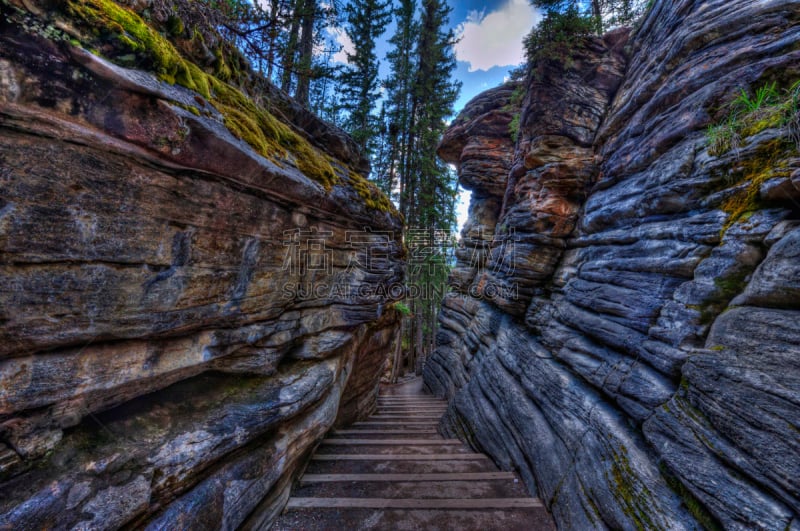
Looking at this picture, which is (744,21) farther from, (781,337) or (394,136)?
(394,136)

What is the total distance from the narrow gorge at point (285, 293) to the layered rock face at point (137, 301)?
0.7 inches

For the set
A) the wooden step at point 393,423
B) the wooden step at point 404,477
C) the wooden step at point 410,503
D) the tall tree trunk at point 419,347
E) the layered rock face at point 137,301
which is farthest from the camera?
the tall tree trunk at point 419,347

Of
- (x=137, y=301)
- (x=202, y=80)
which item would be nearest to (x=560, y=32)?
(x=202, y=80)

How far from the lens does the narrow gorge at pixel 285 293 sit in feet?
6.54

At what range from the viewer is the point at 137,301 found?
2.51m

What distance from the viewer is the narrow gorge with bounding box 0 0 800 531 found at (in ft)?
6.54

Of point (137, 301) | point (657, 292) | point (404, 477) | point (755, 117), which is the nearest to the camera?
point (137, 301)

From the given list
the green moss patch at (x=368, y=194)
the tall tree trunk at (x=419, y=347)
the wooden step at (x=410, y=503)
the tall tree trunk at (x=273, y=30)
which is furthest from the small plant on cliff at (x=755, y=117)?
the tall tree trunk at (x=419, y=347)

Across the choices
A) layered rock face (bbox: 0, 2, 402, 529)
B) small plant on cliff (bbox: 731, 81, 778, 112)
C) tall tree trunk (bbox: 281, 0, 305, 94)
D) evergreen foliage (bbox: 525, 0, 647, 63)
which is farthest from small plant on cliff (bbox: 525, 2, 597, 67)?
layered rock face (bbox: 0, 2, 402, 529)

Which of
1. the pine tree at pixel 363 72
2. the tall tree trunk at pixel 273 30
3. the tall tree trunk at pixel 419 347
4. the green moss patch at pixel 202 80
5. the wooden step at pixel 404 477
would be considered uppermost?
the pine tree at pixel 363 72

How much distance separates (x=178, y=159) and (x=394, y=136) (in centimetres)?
1427

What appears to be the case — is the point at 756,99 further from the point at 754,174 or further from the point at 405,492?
the point at 405,492

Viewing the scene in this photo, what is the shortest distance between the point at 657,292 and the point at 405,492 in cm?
457

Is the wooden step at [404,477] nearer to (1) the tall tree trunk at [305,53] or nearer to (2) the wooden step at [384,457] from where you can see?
(2) the wooden step at [384,457]
